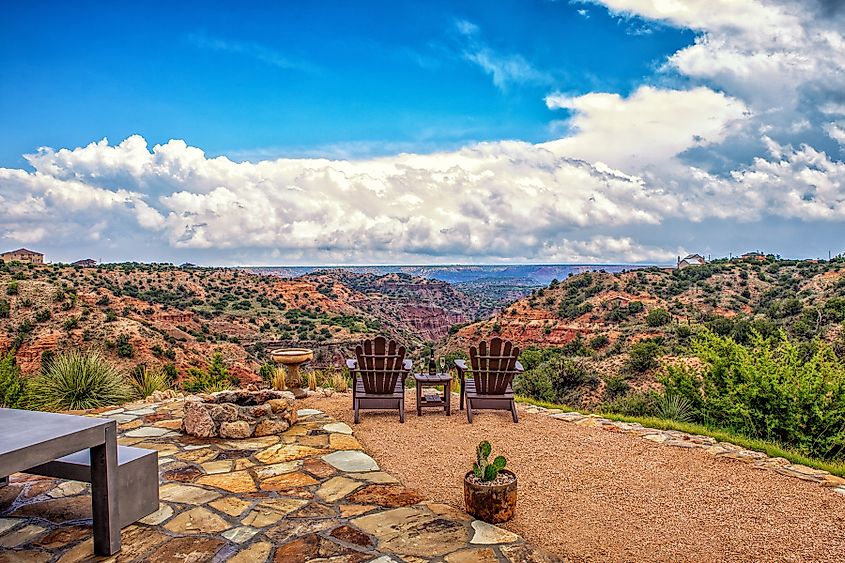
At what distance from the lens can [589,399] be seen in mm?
10305

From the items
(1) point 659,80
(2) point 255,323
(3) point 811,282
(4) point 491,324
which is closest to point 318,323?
(2) point 255,323

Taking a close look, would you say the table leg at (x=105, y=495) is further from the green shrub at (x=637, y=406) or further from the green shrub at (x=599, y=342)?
the green shrub at (x=599, y=342)

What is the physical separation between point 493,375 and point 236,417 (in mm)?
2715

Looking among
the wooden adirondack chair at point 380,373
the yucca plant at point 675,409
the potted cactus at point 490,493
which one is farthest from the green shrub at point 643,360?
the potted cactus at point 490,493

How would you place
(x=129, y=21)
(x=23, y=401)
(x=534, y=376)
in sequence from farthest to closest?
(x=534, y=376), (x=129, y=21), (x=23, y=401)

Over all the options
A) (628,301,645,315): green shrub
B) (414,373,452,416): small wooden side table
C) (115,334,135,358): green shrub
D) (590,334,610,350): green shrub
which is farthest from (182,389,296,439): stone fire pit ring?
(628,301,645,315): green shrub

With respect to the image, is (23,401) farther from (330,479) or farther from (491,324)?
(491,324)

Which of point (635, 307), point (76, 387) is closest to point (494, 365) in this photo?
point (76, 387)

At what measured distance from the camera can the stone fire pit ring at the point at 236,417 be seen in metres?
4.79

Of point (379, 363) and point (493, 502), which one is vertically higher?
point (379, 363)

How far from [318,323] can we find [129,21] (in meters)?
20.7

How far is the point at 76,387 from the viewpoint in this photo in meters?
6.34

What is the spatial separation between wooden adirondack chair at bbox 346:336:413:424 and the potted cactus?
96.7 inches

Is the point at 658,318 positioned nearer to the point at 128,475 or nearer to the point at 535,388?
the point at 535,388
